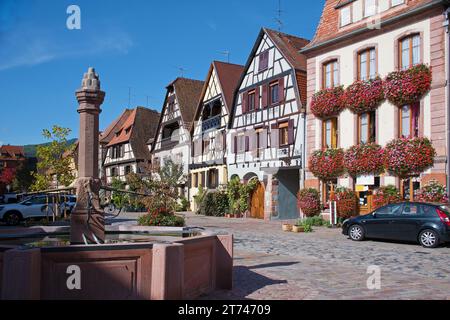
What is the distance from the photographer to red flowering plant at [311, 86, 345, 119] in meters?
23.3

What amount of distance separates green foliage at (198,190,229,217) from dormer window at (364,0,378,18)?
14.9m

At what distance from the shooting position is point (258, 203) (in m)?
30.3

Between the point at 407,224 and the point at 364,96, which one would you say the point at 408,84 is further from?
the point at 407,224

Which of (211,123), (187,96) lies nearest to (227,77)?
(211,123)

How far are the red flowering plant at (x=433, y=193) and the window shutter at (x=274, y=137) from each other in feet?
33.2

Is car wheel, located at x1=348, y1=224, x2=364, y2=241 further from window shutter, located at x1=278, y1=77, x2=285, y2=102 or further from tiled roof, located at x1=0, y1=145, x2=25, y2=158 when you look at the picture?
tiled roof, located at x1=0, y1=145, x2=25, y2=158

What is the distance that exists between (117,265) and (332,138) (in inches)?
765

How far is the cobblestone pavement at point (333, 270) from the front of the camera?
780 cm

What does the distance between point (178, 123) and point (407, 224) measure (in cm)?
3004

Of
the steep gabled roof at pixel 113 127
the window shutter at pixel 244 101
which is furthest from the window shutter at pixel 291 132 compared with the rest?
the steep gabled roof at pixel 113 127

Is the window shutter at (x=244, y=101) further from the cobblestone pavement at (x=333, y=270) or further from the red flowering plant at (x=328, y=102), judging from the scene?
the cobblestone pavement at (x=333, y=270)

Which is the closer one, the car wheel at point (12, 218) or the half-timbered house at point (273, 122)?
the car wheel at point (12, 218)

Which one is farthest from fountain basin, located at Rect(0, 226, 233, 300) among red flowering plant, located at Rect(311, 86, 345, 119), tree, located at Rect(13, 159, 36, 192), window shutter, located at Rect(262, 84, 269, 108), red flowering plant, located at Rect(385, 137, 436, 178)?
tree, located at Rect(13, 159, 36, 192)
